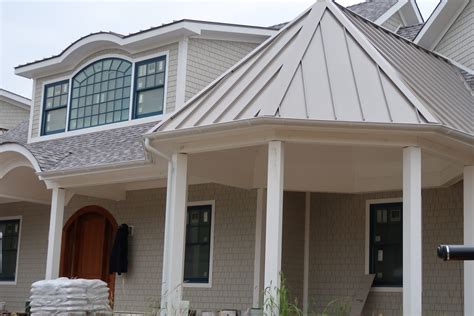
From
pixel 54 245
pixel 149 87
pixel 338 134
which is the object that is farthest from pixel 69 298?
pixel 338 134

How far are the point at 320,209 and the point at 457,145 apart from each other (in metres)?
4.27

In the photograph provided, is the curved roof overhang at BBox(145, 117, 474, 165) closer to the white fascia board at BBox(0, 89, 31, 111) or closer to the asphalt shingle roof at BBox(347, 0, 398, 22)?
the asphalt shingle roof at BBox(347, 0, 398, 22)

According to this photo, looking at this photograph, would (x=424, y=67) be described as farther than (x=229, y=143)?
Yes

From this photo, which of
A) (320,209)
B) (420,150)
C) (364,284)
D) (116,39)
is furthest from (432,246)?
(116,39)

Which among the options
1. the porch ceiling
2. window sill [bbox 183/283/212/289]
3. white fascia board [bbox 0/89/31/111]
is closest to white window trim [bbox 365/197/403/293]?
the porch ceiling

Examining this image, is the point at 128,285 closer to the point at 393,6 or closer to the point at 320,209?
the point at 320,209

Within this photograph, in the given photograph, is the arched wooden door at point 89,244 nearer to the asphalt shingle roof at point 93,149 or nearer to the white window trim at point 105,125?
the asphalt shingle roof at point 93,149

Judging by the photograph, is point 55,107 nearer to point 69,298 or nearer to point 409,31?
point 69,298

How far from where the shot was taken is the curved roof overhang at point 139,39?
49.3ft

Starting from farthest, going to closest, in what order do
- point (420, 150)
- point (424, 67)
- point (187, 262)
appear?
point (187, 262)
point (424, 67)
point (420, 150)

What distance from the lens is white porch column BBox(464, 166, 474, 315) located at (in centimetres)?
1027

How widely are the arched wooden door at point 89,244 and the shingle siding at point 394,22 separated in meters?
7.41

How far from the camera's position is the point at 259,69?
10969 millimetres

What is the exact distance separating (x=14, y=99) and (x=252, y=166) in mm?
12781
